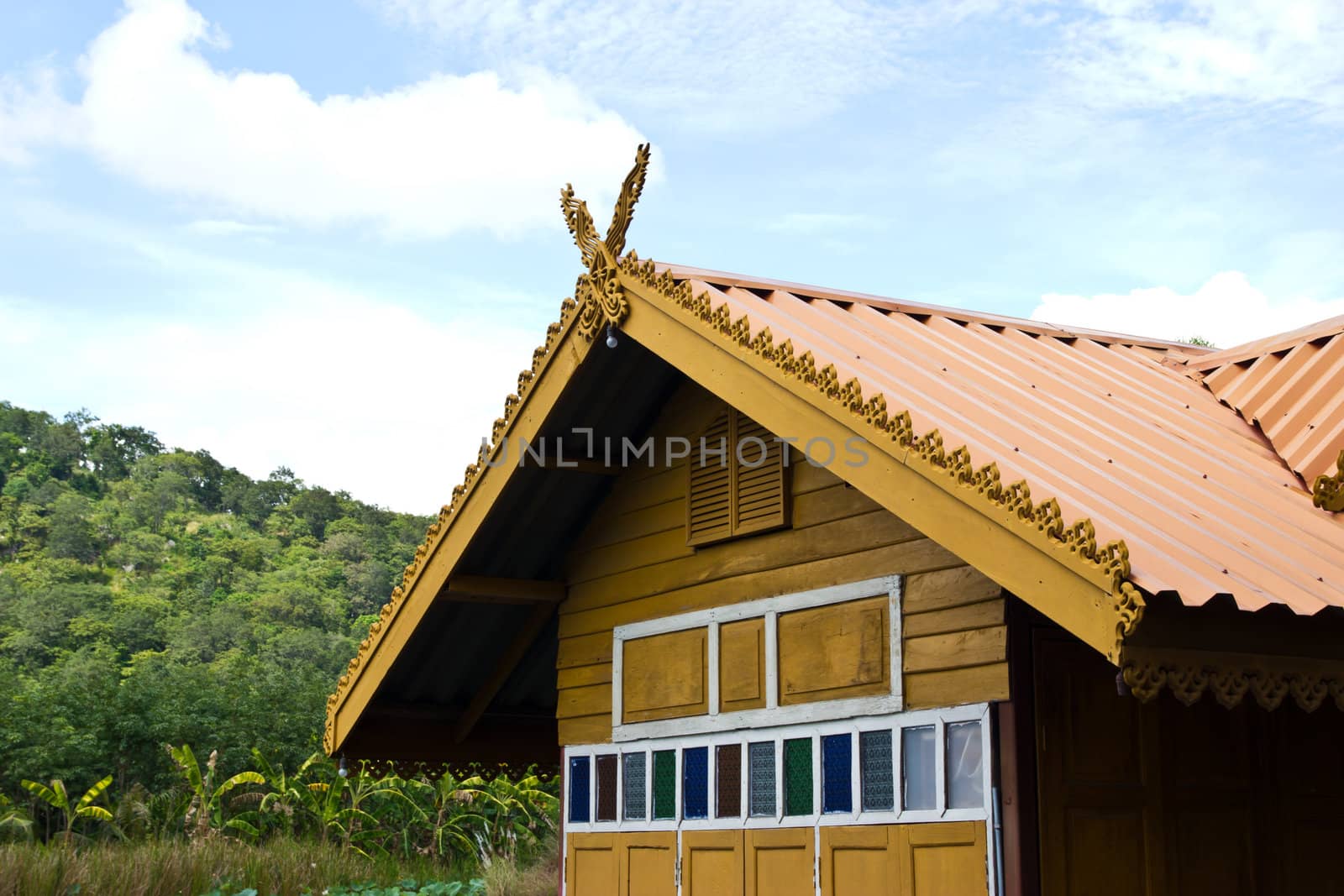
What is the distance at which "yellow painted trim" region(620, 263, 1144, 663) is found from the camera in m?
5.40

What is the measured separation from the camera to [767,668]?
8359mm

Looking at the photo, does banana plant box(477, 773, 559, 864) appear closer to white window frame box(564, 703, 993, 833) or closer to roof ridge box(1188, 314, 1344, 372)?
white window frame box(564, 703, 993, 833)

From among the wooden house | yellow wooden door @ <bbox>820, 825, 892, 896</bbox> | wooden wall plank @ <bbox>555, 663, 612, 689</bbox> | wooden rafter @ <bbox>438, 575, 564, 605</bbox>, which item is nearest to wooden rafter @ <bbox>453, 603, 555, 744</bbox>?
the wooden house

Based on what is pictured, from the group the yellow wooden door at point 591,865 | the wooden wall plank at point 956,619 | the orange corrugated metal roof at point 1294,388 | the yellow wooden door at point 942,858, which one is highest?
the orange corrugated metal roof at point 1294,388

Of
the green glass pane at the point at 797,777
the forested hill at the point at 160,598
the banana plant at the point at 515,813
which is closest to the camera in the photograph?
the green glass pane at the point at 797,777

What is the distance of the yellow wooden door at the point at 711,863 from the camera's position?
330 inches

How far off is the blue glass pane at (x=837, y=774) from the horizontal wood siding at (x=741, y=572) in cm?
60

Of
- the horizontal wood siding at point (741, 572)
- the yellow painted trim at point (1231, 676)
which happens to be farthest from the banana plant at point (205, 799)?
the yellow painted trim at point (1231, 676)

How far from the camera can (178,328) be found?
320 feet

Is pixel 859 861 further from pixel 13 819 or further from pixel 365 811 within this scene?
pixel 13 819

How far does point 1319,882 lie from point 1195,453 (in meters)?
2.23

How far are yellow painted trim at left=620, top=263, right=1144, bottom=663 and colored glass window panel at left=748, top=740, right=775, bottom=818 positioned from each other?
1990mm

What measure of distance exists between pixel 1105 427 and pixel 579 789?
4.30 metres

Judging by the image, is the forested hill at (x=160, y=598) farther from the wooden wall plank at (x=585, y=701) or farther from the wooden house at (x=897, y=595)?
the wooden wall plank at (x=585, y=701)
